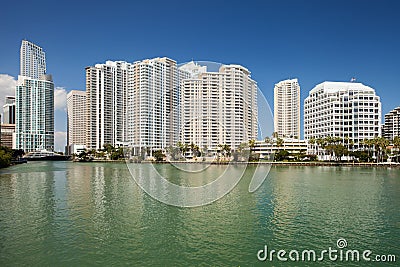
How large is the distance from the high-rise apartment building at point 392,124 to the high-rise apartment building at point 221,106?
253ft

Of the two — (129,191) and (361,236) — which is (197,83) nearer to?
(361,236)

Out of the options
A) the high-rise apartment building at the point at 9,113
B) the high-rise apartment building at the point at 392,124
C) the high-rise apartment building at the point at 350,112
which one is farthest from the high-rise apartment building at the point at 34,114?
the high-rise apartment building at the point at 392,124

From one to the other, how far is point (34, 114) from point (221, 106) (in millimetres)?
81754

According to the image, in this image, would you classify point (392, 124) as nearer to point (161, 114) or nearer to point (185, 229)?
point (185, 229)

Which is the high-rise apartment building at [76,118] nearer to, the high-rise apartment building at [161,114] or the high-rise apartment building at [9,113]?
the high-rise apartment building at [9,113]

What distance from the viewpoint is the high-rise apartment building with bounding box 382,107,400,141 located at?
72.0 metres

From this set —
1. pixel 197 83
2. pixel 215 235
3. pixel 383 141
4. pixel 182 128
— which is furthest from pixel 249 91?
pixel 383 141

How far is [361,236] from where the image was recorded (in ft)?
27.8

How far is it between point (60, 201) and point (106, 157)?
49509mm

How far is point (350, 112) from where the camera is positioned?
52125 mm

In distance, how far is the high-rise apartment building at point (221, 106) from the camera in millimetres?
5031

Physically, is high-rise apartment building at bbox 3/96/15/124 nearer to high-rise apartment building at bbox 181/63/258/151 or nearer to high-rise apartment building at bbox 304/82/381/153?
high-rise apartment building at bbox 304/82/381/153

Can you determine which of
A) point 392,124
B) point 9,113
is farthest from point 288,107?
point 9,113

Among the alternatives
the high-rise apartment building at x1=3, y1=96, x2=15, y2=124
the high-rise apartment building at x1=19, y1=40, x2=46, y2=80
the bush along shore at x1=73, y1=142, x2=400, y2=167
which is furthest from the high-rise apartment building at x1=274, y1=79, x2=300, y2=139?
the high-rise apartment building at x1=3, y1=96, x2=15, y2=124
